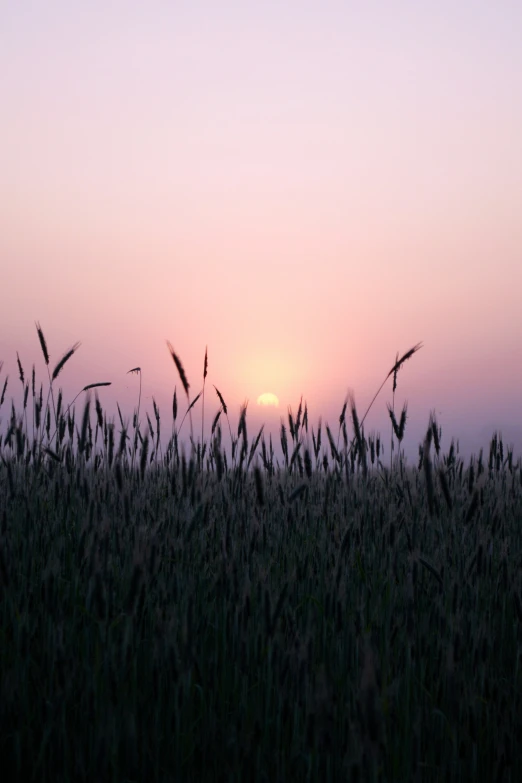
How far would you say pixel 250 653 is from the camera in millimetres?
2188

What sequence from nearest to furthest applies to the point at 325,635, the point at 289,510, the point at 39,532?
the point at 325,635
the point at 39,532
the point at 289,510

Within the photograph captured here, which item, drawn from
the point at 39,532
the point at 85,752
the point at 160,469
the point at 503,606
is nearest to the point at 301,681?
the point at 85,752

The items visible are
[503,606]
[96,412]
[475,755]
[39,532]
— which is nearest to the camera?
[475,755]

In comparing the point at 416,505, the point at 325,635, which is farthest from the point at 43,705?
the point at 416,505

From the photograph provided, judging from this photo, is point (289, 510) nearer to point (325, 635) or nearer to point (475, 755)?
point (325, 635)

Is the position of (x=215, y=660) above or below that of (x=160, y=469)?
below

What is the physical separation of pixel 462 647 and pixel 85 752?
4.09 feet

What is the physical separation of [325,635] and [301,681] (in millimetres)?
343

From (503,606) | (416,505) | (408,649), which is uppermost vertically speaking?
(416,505)

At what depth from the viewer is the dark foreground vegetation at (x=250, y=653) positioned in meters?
1.69

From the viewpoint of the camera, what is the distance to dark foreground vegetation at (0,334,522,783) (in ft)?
5.55

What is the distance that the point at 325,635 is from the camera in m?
2.27

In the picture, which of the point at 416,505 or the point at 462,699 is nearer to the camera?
the point at 462,699

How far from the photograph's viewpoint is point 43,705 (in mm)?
1979
